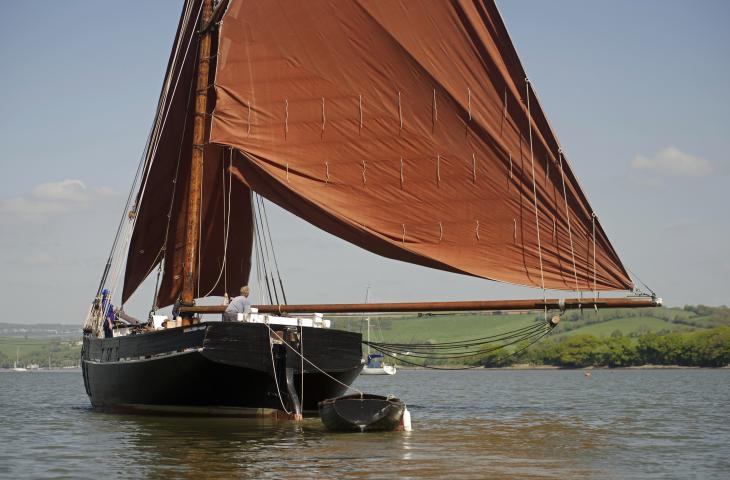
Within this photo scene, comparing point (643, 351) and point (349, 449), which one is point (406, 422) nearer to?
point (349, 449)

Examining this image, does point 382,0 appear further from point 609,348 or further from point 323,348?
point 609,348

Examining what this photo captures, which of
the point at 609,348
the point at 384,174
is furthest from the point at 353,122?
the point at 609,348

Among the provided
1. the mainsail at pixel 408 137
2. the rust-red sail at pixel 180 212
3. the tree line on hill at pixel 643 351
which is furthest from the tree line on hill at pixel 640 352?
the mainsail at pixel 408 137

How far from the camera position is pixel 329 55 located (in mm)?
27328

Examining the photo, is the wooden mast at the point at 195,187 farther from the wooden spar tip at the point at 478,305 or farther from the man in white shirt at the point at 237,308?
the wooden spar tip at the point at 478,305

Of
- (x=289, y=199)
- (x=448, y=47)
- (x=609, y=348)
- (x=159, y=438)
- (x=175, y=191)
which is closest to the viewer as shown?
(x=159, y=438)

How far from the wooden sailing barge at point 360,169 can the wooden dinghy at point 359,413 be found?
2388 millimetres

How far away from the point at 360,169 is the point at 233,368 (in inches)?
245

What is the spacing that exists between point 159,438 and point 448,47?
1200 cm

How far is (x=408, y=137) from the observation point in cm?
2620

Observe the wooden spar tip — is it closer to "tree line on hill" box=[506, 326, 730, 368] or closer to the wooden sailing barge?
the wooden sailing barge

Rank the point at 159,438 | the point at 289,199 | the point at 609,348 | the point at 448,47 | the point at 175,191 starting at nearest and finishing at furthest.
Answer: the point at 159,438 < the point at 448,47 < the point at 289,199 < the point at 175,191 < the point at 609,348

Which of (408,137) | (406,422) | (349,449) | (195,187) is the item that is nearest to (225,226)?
(195,187)

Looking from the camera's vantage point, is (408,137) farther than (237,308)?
No
